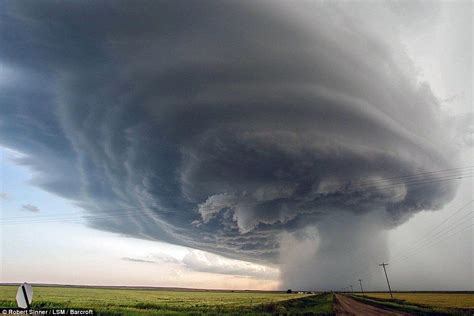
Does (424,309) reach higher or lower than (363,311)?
higher

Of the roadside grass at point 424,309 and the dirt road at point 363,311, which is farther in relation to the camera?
the dirt road at point 363,311

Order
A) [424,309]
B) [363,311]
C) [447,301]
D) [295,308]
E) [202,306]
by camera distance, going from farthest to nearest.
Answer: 1. [447,301]
2. [363,311]
3. [424,309]
4. [295,308]
5. [202,306]

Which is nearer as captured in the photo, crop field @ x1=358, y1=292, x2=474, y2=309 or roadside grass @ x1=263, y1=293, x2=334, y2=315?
roadside grass @ x1=263, y1=293, x2=334, y2=315

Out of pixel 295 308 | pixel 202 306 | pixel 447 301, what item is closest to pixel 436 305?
pixel 447 301

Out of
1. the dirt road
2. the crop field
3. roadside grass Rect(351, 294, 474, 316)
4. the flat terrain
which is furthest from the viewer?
the crop field

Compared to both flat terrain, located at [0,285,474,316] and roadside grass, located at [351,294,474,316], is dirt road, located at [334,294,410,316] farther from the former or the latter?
roadside grass, located at [351,294,474,316]

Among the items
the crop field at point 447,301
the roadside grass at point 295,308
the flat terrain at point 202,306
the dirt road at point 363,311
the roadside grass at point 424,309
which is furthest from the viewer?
the crop field at point 447,301

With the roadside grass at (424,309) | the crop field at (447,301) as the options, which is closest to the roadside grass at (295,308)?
the roadside grass at (424,309)

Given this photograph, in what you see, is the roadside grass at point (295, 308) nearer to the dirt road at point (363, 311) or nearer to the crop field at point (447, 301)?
the dirt road at point (363, 311)

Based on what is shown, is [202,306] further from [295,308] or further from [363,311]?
[363,311]

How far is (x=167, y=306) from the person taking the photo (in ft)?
152

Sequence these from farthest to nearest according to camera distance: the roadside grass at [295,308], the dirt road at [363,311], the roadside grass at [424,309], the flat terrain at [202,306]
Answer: the dirt road at [363,311] → the roadside grass at [295,308] → the roadside grass at [424,309] → the flat terrain at [202,306]

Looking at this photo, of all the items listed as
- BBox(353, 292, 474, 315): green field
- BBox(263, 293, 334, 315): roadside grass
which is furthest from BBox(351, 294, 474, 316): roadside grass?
BBox(263, 293, 334, 315): roadside grass

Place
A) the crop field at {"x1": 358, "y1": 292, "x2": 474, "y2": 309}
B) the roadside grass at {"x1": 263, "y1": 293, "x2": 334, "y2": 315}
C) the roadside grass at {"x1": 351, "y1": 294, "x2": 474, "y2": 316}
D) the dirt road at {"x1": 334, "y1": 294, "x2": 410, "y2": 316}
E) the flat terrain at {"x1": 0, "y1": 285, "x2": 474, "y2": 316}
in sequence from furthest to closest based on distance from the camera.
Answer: the crop field at {"x1": 358, "y1": 292, "x2": 474, "y2": 309}, the dirt road at {"x1": 334, "y1": 294, "x2": 410, "y2": 316}, the roadside grass at {"x1": 263, "y1": 293, "x2": 334, "y2": 315}, the roadside grass at {"x1": 351, "y1": 294, "x2": 474, "y2": 316}, the flat terrain at {"x1": 0, "y1": 285, "x2": 474, "y2": 316}
